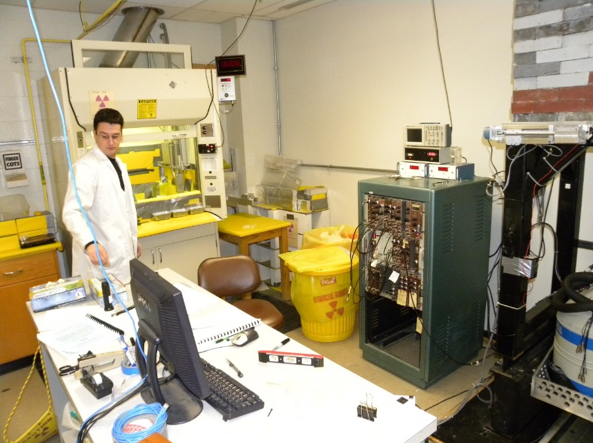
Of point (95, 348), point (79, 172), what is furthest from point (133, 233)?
point (95, 348)

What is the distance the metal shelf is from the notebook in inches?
52.7

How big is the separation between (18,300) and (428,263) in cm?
271

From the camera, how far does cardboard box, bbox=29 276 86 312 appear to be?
2.01 m

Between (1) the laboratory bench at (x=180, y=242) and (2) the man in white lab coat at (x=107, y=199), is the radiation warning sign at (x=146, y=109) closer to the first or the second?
(2) the man in white lab coat at (x=107, y=199)

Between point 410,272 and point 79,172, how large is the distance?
76.6 inches

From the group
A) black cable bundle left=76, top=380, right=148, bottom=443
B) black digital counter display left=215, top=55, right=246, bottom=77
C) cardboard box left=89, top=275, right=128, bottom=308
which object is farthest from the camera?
black digital counter display left=215, top=55, right=246, bottom=77

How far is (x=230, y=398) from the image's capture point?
4.40 feet

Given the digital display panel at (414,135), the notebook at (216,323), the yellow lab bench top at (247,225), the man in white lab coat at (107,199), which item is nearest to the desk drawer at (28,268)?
the man in white lab coat at (107,199)

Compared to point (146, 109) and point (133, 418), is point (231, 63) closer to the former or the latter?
point (146, 109)

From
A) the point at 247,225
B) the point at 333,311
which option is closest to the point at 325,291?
the point at 333,311

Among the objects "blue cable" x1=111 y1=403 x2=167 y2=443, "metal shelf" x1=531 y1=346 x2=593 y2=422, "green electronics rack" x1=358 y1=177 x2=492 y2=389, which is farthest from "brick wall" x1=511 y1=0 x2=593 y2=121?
"blue cable" x1=111 y1=403 x2=167 y2=443

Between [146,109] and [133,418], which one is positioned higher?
[146,109]

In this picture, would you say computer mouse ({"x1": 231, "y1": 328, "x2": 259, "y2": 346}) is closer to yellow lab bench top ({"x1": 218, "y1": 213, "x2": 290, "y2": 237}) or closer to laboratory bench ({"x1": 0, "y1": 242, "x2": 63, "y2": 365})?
yellow lab bench top ({"x1": 218, "y1": 213, "x2": 290, "y2": 237})

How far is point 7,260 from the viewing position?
3012mm
